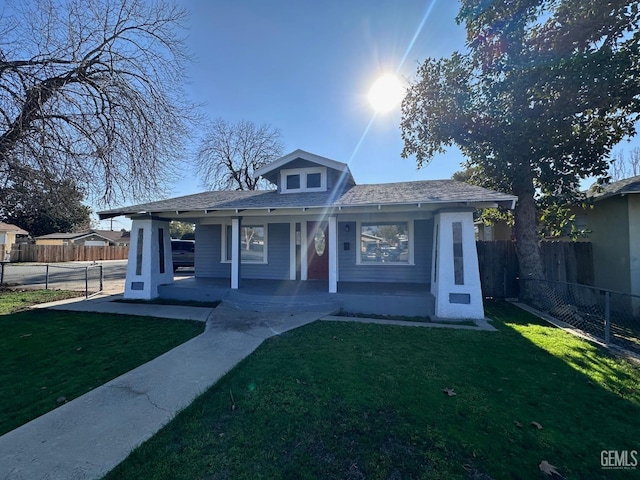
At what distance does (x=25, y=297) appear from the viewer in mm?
10516

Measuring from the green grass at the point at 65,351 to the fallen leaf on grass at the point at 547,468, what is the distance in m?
4.93

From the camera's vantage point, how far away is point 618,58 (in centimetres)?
756

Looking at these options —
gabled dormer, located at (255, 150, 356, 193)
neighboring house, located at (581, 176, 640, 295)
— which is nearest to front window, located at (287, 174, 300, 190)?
gabled dormer, located at (255, 150, 356, 193)

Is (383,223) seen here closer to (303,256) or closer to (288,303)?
(303,256)

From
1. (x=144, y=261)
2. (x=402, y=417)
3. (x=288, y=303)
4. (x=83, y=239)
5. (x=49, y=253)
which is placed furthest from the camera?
(x=83, y=239)

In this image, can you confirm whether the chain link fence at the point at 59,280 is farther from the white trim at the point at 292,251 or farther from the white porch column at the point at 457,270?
the white porch column at the point at 457,270

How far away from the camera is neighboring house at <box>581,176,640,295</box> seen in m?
8.40

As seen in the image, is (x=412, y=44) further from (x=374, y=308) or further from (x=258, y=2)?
(x=374, y=308)

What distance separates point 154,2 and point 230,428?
412 inches

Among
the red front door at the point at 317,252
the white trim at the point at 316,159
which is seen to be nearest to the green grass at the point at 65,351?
the red front door at the point at 317,252

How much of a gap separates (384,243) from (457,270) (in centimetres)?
317

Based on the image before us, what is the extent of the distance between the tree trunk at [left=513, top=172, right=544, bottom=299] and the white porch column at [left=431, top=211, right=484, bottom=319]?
366cm

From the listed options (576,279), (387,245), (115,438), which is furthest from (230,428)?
(576,279)

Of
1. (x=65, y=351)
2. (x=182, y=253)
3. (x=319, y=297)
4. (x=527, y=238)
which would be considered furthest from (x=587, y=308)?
(x=182, y=253)
